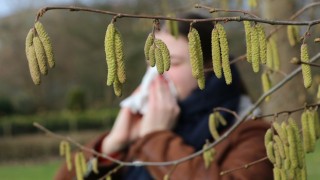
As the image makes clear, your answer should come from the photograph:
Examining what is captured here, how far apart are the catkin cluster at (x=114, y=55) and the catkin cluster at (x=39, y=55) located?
10cm

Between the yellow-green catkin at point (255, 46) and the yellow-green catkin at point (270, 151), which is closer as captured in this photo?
the yellow-green catkin at point (255, 46)

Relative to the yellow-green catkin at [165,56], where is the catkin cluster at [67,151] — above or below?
below

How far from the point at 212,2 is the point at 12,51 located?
2217cm

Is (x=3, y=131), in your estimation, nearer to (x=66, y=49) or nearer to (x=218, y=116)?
(x=66, y=49)

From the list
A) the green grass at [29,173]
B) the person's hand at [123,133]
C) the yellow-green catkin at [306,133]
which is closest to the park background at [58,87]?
the green grass at [29,173]

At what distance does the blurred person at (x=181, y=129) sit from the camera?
2227 mm

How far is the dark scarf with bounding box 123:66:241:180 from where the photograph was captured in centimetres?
240

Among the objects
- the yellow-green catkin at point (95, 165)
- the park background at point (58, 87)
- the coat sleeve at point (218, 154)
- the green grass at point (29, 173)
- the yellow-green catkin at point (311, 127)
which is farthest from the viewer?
the park background at point (58, 87)

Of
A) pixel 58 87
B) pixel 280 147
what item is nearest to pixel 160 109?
pixel 280 147

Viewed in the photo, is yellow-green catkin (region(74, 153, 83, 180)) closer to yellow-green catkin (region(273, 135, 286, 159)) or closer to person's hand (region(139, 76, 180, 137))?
person's hand (region(139, 76, 180, 137))

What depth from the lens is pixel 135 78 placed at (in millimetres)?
20719

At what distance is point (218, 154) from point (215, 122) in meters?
0.13

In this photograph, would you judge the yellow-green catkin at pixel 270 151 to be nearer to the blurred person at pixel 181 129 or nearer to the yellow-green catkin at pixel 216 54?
the yellow-green catkin at pixel 216 54

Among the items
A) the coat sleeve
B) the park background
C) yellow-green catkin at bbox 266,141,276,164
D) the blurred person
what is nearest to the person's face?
the blurred person
